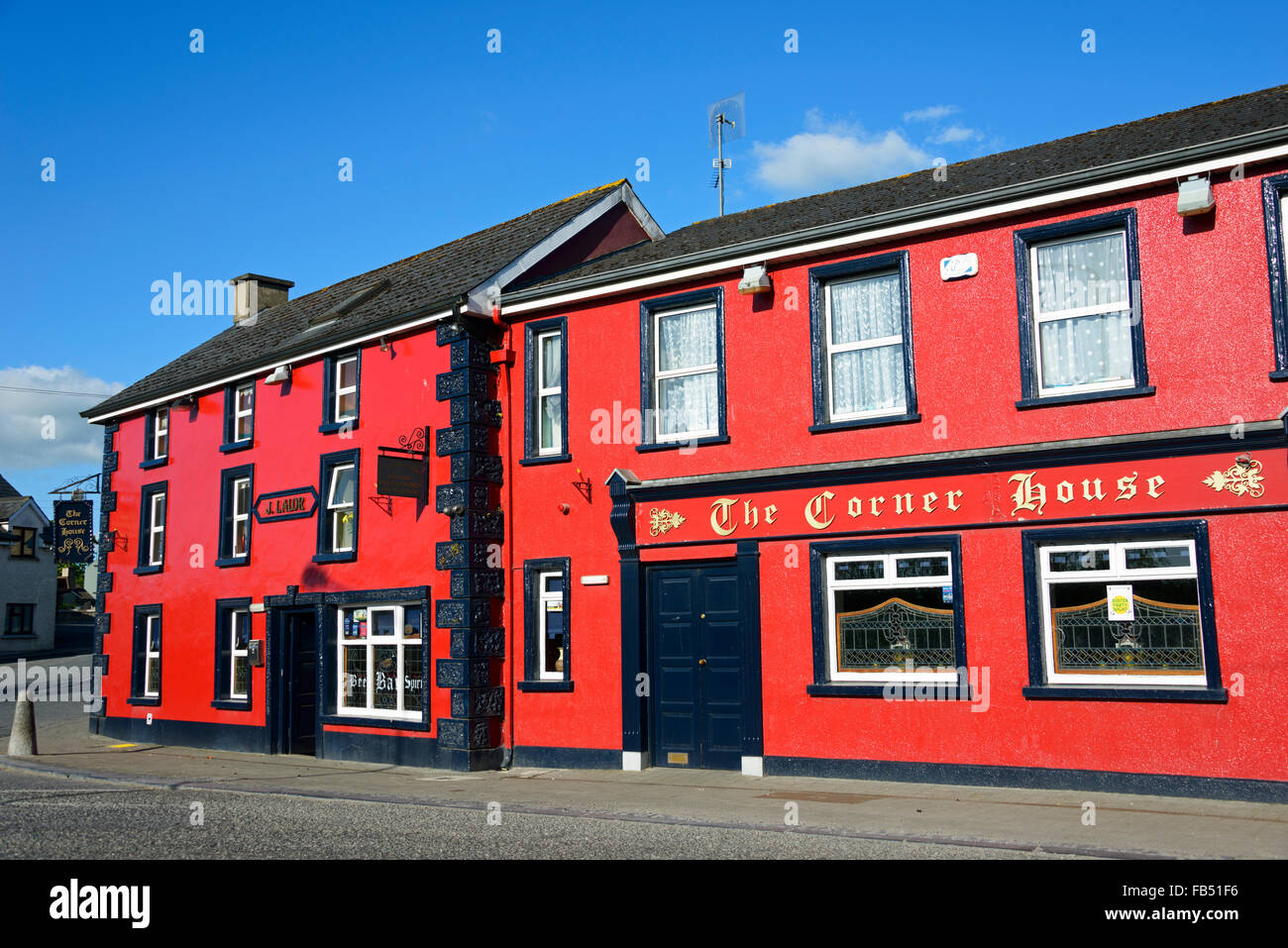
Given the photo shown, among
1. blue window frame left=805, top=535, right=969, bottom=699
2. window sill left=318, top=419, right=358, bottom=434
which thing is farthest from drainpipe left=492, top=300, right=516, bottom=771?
blue window frame left=805, top=535, right=969, bottom=699

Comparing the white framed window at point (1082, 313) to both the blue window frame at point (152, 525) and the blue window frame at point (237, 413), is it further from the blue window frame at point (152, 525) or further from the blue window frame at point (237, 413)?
the blue window frame at point (152, 525)

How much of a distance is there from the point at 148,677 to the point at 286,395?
7179mm

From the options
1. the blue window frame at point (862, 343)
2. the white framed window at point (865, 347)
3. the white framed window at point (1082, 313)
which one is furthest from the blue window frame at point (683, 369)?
the white framed window at point (1082, 313)

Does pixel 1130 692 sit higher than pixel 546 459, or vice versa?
pixel 546 459

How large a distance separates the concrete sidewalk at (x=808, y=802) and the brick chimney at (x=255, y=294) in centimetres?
1372

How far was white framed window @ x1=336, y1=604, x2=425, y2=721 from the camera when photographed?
17203 millimetres

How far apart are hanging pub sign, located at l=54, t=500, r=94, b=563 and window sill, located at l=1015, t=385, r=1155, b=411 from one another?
20822 millimetres

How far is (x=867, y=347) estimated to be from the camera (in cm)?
1394

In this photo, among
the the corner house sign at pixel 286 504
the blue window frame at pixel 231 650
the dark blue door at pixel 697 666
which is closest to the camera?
the dark blue door at pixel 697 666

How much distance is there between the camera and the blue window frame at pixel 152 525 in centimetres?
2323

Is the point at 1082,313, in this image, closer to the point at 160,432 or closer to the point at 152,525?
the point at 160,432

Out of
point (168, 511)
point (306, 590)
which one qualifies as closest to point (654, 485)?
point (306, 590)

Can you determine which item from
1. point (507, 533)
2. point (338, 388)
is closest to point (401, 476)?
point (507, 533)

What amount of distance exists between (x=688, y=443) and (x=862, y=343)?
2645 mm
